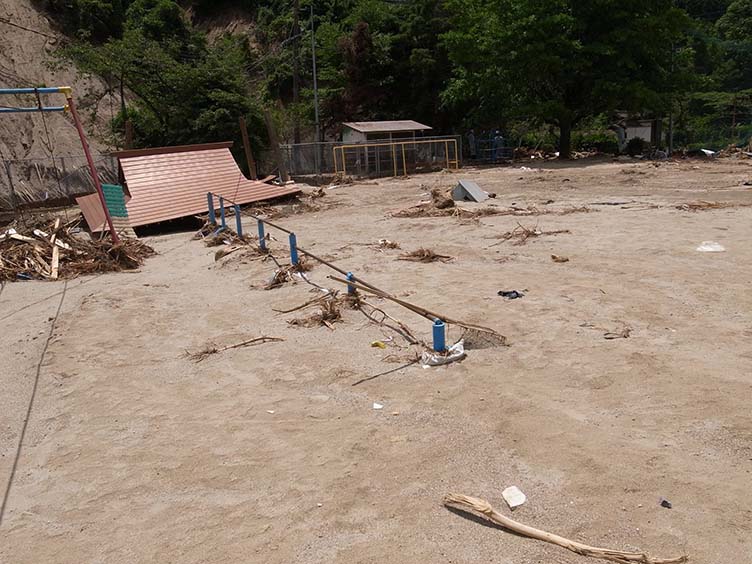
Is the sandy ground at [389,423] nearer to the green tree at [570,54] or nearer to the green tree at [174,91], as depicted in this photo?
the green tree at [174,91]

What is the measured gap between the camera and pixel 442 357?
566cm

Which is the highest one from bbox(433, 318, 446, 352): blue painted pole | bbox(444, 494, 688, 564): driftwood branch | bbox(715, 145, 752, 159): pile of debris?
bbox(433, 318, 446, 352): blue painted pole

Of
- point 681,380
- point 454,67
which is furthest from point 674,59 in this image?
point 681,380

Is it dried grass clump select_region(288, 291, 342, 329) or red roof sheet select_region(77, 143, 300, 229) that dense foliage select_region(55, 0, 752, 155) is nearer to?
red roof sheet select_region(77, 143, 300, 229)

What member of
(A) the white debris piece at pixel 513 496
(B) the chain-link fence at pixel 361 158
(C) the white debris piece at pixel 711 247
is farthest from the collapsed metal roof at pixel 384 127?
(A) the white debris piece at pixel 513 496

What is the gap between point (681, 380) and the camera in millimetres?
4969

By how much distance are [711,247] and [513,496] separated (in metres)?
7.80

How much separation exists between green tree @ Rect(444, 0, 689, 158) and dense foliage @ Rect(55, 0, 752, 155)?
0.06 metres

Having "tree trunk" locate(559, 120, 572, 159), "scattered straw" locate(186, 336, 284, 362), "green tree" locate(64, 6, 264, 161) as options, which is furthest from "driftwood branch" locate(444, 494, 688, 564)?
"tree trunk" locate(559, 120, 572, 159)

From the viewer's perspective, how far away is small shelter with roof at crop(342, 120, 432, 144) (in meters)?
30.8

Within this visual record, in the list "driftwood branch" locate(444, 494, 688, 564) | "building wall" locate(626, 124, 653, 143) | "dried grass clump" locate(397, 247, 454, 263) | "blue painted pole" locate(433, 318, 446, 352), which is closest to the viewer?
"driftwood branch" locate(444, 494, 688, 564)

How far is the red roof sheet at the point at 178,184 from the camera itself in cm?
1684

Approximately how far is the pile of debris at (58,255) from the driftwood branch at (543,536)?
9.92 metres

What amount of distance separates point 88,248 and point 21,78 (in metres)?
31.9
